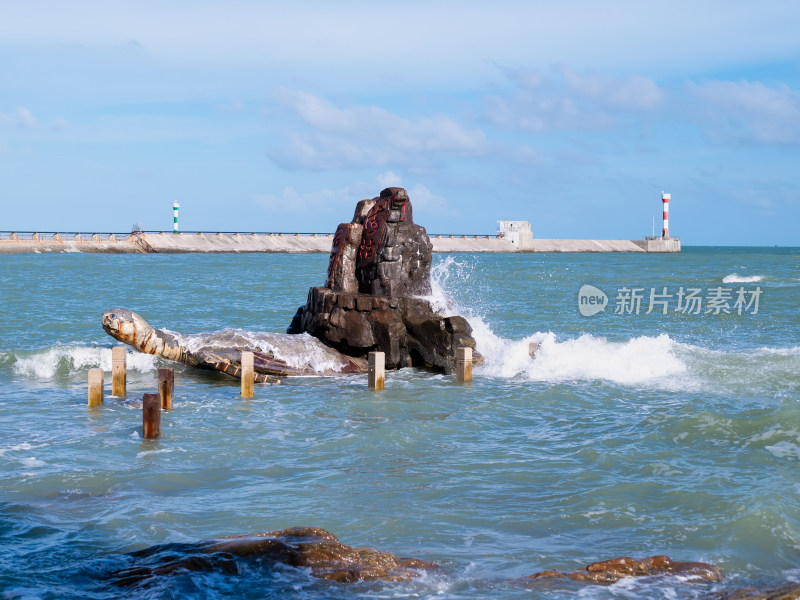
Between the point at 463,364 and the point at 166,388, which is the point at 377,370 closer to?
the point at 463,364

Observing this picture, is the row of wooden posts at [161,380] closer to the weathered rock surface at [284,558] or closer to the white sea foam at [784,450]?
the weathered rock surface at [284,558]

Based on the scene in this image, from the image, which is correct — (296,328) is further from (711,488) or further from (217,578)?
(217,578)

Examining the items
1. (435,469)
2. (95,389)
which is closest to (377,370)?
(95,389)

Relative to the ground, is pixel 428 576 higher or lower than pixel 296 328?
lower

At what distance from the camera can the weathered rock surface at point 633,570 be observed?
21.7 ft

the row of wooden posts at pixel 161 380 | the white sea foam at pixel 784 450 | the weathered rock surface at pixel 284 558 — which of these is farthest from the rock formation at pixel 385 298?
the weathered rock surface at pixel 284 558

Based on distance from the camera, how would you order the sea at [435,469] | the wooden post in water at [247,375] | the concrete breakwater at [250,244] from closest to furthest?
the sea at [435,469]
the wooden post in water at [247,375]
the concrete breakwater at [250,244]

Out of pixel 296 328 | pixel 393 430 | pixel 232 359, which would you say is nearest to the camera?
pixel 393 430

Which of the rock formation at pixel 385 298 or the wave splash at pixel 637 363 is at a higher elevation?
the rock formation at pixel 385 298

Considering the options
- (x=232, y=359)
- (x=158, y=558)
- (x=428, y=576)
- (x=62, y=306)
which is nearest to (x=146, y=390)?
(x=232, y=359)

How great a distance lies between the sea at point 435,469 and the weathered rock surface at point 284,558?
0.11 meters

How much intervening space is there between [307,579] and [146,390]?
908 centimetres

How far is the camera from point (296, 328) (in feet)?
60.0

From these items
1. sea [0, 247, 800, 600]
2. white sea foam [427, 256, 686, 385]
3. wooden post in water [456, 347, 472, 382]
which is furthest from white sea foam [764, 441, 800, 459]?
wooden post in water [456, 347, 472, 382]
